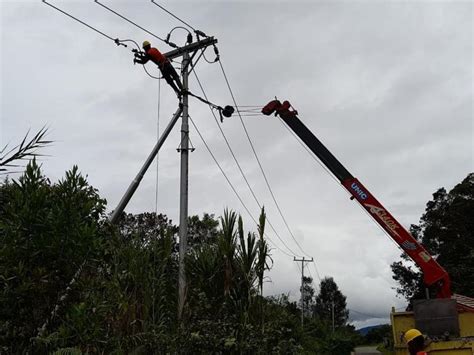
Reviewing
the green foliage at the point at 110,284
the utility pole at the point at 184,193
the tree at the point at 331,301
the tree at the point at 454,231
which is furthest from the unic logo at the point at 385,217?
the tree at the point at 331,301

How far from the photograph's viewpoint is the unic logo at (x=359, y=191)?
12.5 meters

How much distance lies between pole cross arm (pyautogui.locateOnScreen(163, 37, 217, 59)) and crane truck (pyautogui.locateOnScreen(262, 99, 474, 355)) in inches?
116

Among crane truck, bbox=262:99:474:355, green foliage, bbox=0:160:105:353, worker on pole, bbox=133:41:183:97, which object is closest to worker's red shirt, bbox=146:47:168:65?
worker on pole, bbox=133:41:183:97

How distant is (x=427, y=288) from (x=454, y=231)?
25.6m

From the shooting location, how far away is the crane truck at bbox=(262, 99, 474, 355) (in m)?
9.90

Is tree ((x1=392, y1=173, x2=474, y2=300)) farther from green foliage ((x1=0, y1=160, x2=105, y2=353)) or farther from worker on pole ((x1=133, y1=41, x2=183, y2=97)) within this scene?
green foliage ((x1=0, y1=160, x2=105, y2=353))

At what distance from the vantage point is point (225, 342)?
7.76m

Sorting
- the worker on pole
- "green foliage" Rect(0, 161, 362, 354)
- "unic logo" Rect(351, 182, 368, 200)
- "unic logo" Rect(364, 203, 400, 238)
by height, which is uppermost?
the worker on pole

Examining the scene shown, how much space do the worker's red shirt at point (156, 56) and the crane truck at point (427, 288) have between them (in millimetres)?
3886

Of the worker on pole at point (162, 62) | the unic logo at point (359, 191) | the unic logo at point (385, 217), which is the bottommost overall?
the unic logo at point (385, 217)

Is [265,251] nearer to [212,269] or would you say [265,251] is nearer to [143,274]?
[212,269]

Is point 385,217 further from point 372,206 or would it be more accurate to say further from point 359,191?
point 359,191

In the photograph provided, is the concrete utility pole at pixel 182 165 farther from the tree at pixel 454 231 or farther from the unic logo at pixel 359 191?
the tree at pixel 454 231

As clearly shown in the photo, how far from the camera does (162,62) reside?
432 inches
